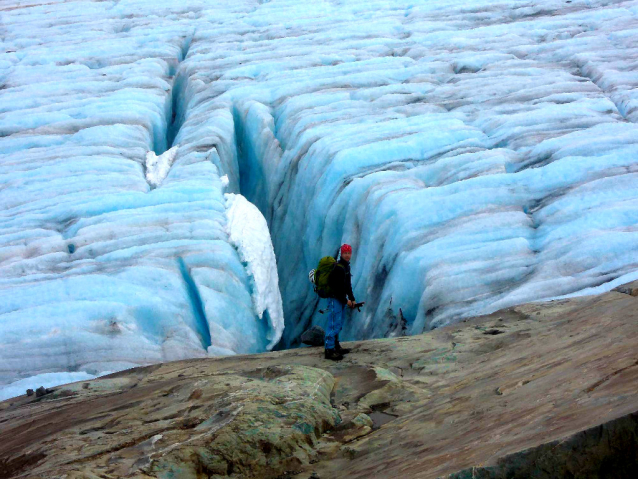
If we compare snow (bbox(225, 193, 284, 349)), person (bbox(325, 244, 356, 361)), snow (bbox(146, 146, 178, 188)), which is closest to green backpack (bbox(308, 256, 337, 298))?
person (bbox(325, 244, 356, 361))

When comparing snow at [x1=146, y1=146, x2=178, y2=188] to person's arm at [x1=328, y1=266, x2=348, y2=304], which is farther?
snow at [x1=146, y1=146, x2=178, y2=188]

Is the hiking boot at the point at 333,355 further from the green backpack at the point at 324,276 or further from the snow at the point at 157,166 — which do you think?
the snow at the point at 157,166

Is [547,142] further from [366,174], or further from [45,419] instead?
[45,419]

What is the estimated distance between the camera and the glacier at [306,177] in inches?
258

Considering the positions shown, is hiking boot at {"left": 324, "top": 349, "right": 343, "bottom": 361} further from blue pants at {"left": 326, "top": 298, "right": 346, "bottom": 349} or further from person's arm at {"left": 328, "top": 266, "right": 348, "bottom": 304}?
person's arm at {"left": 328, "top": 266, "right": 348, "bottom": 304}

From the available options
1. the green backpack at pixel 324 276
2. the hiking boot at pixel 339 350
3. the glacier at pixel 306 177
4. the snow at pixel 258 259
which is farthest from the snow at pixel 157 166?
the hiking boot at pixel 339 350

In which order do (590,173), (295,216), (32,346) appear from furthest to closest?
(295,216), (590,173), (32,346)

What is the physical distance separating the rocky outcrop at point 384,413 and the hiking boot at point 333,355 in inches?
2.7

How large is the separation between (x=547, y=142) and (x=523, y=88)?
94.9 inches

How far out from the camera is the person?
5.01m

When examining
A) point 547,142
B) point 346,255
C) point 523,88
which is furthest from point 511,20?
point 346,255

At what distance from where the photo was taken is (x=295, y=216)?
971cm

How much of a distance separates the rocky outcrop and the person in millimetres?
126

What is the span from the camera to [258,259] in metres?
8.05
